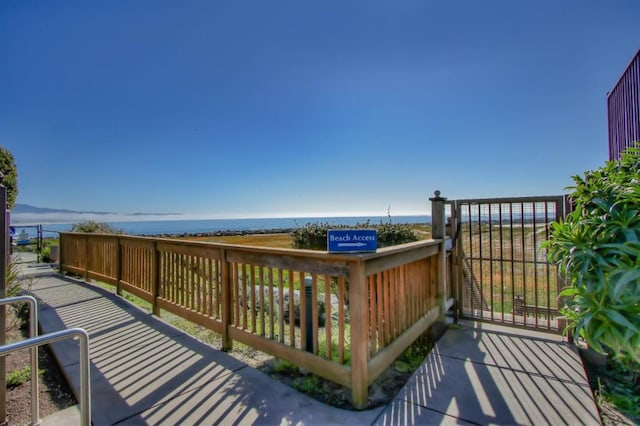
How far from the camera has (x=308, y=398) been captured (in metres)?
2.04

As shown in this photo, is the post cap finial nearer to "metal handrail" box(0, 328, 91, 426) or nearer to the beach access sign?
the beach access sign

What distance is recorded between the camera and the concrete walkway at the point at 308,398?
1838mm

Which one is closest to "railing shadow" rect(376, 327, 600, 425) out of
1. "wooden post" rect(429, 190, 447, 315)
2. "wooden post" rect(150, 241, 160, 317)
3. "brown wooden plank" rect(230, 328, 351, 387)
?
"brown wooden plank" rect(230, 328, 351, 387)

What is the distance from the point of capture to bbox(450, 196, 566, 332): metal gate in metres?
3.26

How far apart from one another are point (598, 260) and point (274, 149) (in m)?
10.0

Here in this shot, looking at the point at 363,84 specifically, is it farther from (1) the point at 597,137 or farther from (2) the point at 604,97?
(1) the point at 597,137

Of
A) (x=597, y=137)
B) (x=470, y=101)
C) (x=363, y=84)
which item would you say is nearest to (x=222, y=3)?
(x=363, y=84)

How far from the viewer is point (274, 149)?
34.4ft

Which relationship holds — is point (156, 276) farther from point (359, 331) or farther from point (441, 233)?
point (441, 233)

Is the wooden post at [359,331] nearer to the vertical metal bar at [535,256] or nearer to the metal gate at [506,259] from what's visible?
the metal gate at [506,259]

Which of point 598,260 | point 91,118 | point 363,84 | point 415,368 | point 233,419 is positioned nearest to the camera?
point 598,260

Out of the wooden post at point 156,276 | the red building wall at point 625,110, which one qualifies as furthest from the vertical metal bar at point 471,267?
the wooden post at point 156,276

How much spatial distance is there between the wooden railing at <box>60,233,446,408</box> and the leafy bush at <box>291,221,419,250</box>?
0.94 meters

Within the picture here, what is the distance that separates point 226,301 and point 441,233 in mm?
2742
